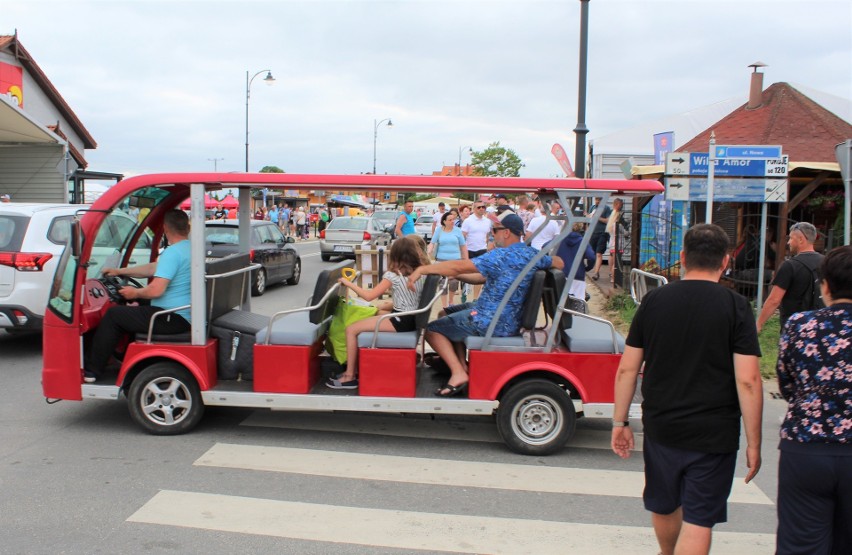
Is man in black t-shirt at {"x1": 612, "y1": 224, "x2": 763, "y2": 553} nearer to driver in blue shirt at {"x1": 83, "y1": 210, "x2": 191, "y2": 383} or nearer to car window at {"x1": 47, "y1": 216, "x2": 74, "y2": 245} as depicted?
driver in blue shirt at {"x1": 83, "y1": 210, "x2": 191, "y2": 383}

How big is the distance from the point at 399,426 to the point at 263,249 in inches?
376

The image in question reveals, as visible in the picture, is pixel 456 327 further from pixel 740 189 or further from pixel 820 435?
pixel 740 189

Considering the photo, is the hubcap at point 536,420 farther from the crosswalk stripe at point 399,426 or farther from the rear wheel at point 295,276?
the rear wheel at point 295,276

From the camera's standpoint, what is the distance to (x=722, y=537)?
4.23 metres

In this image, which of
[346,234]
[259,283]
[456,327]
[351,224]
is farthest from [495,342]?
[351,224]

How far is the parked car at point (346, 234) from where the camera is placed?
22656 mm

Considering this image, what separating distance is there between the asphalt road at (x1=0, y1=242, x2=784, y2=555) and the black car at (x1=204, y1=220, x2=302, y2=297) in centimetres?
707

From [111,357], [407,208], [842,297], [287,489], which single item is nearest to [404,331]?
[287,489]

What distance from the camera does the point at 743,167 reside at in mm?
9773

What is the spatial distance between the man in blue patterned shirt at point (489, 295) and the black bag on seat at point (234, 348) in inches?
57.0

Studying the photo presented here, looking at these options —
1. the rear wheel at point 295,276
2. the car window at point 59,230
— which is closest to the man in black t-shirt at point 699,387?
the car window at point 59,230

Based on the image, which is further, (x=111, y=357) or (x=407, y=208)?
(x=407, y=208)

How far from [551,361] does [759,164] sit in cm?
599

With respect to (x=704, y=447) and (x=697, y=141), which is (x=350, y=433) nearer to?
(x=704, y=447)
